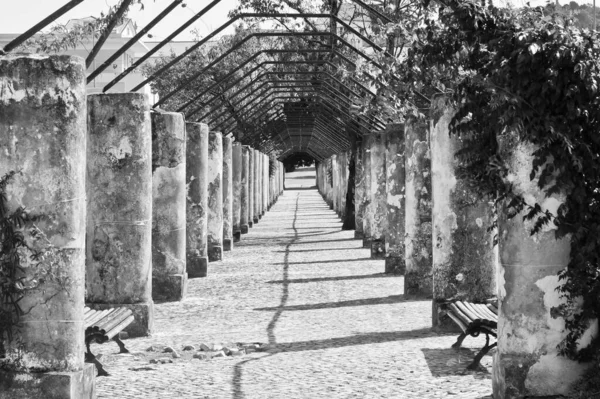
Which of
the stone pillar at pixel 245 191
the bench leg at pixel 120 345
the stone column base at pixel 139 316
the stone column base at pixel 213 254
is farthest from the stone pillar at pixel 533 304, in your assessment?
the stone pillar at pixel 245 191

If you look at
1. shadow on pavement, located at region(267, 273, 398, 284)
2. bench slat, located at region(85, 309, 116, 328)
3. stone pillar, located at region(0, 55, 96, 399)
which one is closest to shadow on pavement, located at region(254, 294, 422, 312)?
shadow on pavement, located at region(267, 273, 398, 284)

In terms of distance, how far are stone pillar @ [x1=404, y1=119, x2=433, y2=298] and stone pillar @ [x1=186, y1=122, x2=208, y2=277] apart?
415cm

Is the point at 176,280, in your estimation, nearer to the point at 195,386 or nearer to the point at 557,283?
the point at 195,386

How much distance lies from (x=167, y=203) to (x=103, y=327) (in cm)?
504

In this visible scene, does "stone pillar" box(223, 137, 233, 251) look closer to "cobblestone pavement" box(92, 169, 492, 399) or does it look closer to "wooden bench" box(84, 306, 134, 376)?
"cobblestone pavement" box(92, 169, 492, 399)

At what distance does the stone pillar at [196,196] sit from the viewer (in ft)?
55.9

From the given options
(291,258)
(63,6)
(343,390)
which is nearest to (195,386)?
(343,390)

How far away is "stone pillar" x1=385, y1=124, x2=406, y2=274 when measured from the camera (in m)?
17.3

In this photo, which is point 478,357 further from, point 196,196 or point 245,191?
point 245,191

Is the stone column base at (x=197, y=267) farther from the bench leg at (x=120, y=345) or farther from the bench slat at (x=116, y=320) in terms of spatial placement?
the bench leg at (x=120, y=345)

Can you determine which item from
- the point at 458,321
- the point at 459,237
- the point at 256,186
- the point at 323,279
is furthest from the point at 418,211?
the point at 256,186

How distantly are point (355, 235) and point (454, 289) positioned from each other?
15.7 m

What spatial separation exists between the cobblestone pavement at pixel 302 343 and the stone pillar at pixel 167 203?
1.22ft

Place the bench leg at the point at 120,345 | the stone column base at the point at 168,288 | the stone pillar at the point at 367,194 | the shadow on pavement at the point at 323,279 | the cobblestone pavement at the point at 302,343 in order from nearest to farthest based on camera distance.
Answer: the cobblestone pavement at the point at 302,343
the bench leg at the point at 120,345
the stone column base at the point at 168,288
the shadow on pavement at the point at 323,279
the stone pillar at the point at 367,194
